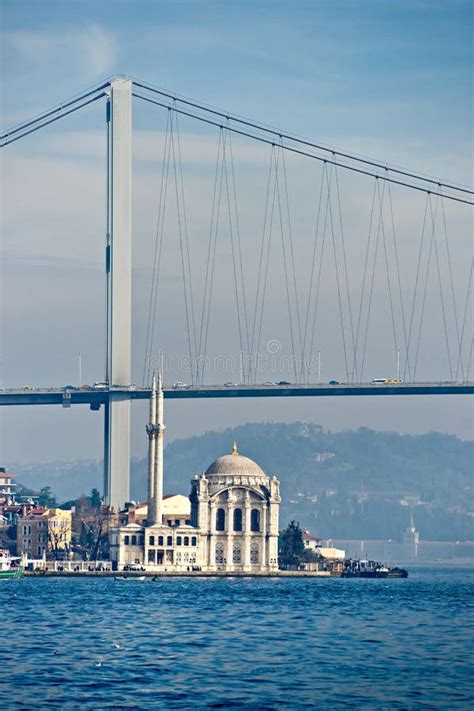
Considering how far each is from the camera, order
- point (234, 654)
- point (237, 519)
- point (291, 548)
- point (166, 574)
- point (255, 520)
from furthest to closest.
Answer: point (291, 548) < point (255, 520) < point (237, 519) < point (166, 574) < point (234, 654)

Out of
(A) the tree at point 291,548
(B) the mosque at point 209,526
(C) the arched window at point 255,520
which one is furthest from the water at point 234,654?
(A) the tree at point 291,548

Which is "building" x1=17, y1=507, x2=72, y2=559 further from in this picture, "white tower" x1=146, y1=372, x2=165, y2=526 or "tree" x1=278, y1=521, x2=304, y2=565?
"tree" x1=278, y1=521, x2=304, y2=565

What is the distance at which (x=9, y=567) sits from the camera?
109062 millimetres

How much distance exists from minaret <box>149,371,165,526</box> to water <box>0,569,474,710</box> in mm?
42224

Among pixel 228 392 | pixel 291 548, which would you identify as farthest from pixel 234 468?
pixel 228 392

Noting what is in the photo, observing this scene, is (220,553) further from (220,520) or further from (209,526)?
(220,520)

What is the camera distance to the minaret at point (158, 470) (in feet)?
366

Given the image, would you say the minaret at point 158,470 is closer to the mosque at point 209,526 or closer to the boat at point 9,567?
the mosque at point 209,526

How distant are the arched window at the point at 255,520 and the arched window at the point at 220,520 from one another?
6.23 ft

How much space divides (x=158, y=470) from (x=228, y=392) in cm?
1466

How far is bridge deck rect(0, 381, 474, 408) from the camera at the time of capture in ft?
324

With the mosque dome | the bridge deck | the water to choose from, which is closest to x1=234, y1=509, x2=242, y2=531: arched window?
the mosque dome

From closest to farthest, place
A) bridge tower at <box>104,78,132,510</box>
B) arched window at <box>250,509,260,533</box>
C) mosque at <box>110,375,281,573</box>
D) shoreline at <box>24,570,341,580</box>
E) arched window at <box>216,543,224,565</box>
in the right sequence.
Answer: bridge tower at <box>104,78,132,510</box>, shoreline at <box>24,570,341,580</box>, mosque at <box>110,375,281,573</box>, arched window at <box>216,543,224,565</box>, arched window at <box>250,509,260,533</box>

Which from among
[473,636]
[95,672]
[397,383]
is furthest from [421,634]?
[397,383]
